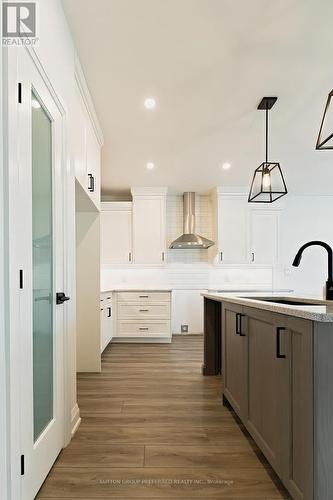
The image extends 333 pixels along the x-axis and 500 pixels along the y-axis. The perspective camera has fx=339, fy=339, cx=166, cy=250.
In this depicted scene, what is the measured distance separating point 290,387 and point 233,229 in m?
4.64

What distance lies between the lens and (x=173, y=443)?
220cm

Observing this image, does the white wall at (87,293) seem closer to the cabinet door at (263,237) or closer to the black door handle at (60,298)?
the black door handle at (60,298)

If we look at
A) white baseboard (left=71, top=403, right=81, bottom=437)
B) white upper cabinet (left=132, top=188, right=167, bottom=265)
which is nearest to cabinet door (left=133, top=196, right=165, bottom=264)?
white upper cabinet (left=132, top=188, right=167, bottom=265)

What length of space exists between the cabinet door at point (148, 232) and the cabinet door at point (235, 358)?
3.24 metres

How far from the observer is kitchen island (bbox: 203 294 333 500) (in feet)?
4.20

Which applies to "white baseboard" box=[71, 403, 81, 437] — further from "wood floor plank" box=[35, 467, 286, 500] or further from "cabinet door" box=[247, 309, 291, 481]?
"cabinet door" box=[247, 309, 291, 481]

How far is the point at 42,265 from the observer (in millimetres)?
1807

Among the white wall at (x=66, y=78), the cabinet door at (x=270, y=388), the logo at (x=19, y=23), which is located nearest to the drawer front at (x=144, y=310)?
the white wall at (x=66, y=78)

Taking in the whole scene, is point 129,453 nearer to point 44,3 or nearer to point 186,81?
point 44,3

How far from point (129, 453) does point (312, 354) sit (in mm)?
1385

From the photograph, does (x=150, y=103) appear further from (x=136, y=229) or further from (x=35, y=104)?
(x=136, y=229)

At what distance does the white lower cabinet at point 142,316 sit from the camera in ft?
18.1

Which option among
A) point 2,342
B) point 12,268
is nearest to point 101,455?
point 2,342

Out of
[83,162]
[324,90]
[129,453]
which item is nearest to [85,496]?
[129,453]
